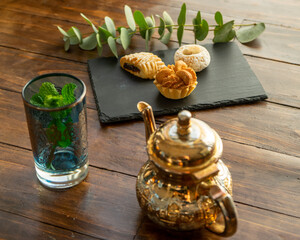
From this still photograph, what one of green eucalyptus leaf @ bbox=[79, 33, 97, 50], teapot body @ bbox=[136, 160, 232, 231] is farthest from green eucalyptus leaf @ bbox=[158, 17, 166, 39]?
teapot body @ bbox=[136, 160, 232, 231]

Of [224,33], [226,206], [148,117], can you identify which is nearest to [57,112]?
[148,117]

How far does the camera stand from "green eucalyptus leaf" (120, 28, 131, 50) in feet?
4.41

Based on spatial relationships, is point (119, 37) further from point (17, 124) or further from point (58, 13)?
point (17, 124)

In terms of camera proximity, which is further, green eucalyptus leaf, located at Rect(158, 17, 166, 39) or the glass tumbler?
green eucalyptus leaf, located at Rect(158, 17, 166, 39)

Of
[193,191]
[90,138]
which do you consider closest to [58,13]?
[90,138]

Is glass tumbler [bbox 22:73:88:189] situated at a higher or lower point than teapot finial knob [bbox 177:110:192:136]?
lower

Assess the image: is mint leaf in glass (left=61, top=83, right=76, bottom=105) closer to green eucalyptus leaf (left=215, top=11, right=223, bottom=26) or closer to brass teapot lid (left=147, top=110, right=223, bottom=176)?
brass teapot lid (left=147, top=110, right=223, bottom=176)

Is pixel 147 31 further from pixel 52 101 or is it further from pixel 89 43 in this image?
pixel 52 101

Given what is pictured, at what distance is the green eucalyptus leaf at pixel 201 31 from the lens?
1.38 metres

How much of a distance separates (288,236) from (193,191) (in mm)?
228

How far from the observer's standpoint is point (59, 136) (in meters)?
0.85

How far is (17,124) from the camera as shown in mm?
1099

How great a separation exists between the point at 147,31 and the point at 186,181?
0.74m

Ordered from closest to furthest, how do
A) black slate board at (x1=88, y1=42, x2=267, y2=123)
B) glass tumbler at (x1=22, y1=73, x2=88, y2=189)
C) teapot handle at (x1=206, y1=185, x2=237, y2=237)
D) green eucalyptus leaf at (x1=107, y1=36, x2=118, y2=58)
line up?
teapot handle at (x1=206, y1=185, x2=237, y2=237) → glass tumbler at (x1=22, y1=73, x2=88, y2=189) → black slate board at (x1=88, y1=42, x2=267, y2=123) → green eucalyptus leaf at (x1=107, y1=36, x2=118, y2=58)
